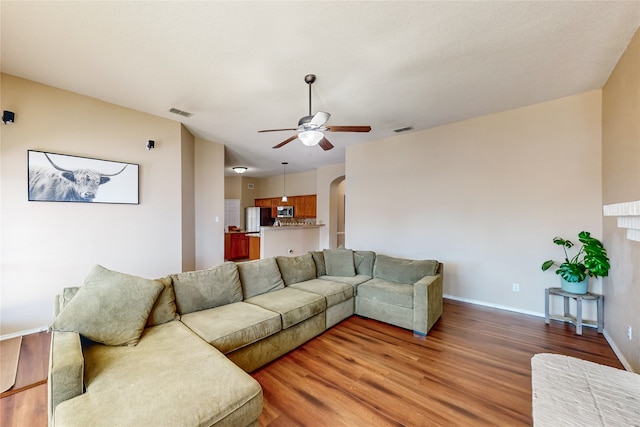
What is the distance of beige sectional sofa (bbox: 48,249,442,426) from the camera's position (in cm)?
123

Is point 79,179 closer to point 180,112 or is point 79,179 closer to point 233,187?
point 180,112

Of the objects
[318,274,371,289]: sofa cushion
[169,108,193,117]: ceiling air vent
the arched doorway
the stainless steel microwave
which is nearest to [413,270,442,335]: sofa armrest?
[318,274,371,289]: sofa cushion

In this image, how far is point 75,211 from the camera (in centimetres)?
318

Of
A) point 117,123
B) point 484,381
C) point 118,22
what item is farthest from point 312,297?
point 117,123

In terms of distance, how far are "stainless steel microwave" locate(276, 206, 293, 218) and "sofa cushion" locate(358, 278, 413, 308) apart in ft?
18.2

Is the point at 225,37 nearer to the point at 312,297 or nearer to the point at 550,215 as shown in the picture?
the point at 312,297

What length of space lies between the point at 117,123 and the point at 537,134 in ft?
19.2

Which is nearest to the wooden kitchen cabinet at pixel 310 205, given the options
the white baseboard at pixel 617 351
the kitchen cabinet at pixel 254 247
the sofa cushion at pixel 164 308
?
the kitchen cabinet at pixel 254 247

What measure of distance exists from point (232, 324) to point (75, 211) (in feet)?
9.07

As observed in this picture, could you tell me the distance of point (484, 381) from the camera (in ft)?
6.81

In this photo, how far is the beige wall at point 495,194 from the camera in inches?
127

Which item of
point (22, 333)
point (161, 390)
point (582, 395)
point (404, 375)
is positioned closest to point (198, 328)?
point (161, 390)

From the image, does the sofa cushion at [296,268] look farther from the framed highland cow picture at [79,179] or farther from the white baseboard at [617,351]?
the white baseboard at [617,351]

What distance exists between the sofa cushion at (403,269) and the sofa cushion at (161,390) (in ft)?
8.31
